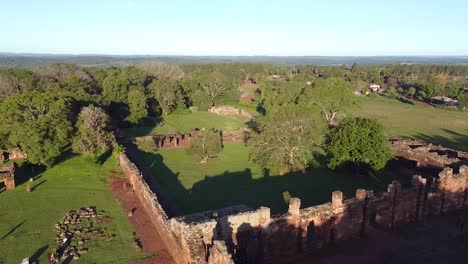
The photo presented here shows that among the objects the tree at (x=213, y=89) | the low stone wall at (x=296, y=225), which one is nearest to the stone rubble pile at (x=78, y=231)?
the low stone wall at (x=296, y=225)

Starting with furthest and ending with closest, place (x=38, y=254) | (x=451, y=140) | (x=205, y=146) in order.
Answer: (x=451, y=140) → (x=205, y=146) → (x=38, y=254)

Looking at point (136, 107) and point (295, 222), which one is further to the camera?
point (136, 107)

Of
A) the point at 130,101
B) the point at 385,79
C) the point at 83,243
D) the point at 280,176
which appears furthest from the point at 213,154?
the point at 385,79

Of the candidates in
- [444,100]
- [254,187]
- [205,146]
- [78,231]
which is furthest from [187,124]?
[444,100]

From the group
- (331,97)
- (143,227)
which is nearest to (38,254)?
(143,227)

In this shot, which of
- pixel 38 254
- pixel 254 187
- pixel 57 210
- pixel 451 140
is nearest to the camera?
pixel 38 254

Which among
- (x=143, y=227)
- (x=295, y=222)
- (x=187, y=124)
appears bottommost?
(x=143, y=227)

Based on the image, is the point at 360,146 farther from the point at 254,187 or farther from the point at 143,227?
the point at 143,227

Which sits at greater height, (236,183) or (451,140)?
(236,183)
